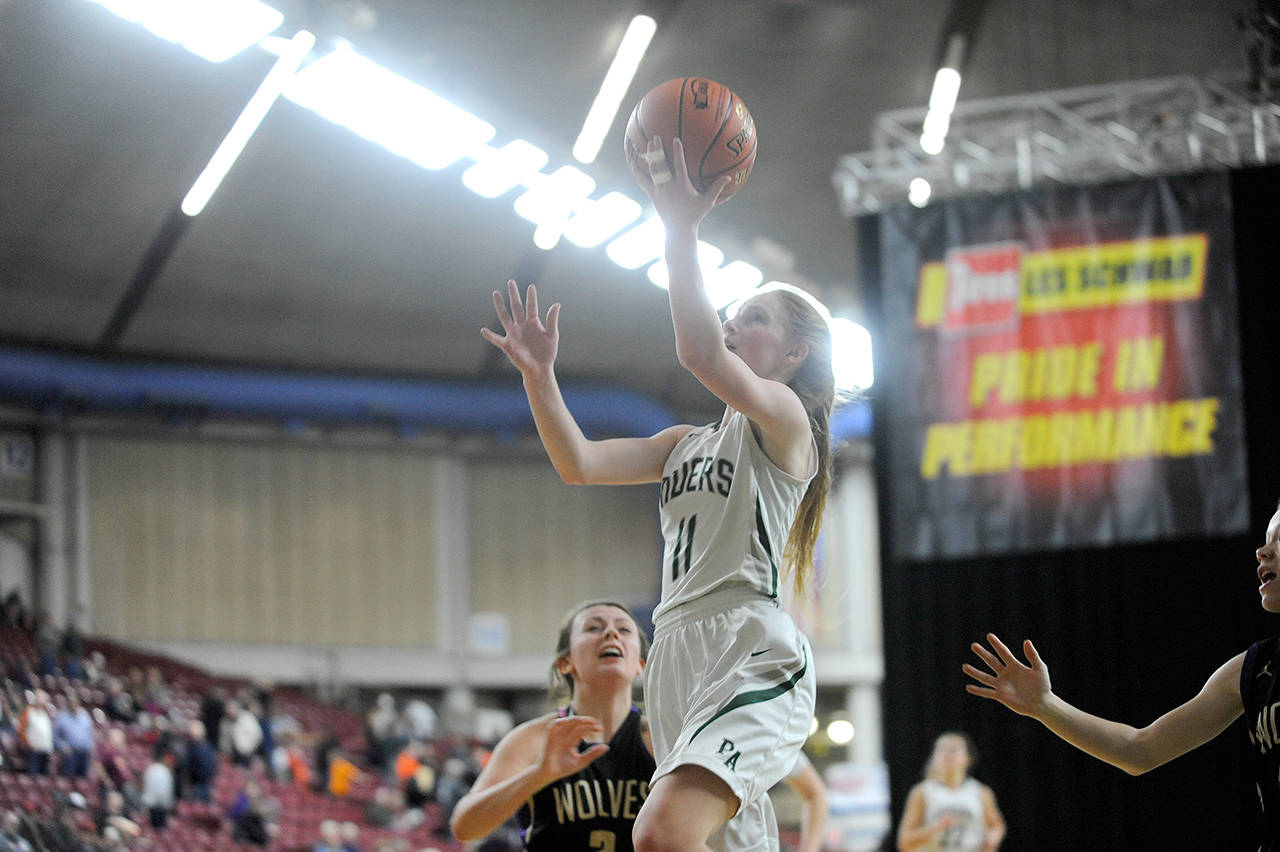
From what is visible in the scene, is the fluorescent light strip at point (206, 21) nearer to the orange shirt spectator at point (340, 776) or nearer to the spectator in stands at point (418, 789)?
the orange shirt spectator at point (340, 776)

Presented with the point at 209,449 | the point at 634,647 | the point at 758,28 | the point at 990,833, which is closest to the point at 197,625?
the point at 209,449

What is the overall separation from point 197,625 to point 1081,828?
14.7 m

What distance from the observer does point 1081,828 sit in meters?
9.60

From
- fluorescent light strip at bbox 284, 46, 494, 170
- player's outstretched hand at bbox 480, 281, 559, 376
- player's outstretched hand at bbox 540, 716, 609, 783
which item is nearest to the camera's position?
player's outstretched hand at bbox 480, 281, 559, 376

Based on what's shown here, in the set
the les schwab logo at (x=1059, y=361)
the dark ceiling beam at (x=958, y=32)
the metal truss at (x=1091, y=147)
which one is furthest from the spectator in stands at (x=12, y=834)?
the dark ceiling beam at (x=958, y=32)

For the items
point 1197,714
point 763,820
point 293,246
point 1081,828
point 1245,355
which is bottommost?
point 1081,828

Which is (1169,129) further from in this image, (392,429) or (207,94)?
(392,429)

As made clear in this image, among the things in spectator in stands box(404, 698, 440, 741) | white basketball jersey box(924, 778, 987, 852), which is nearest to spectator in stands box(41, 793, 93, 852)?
white basketball jersey box(924, 778, 987, 852)

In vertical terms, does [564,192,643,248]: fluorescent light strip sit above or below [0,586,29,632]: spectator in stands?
above

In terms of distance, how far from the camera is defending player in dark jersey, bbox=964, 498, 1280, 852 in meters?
2.86

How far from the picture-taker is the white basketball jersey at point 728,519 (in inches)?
125

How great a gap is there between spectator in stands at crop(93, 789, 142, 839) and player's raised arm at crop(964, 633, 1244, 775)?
34.5ft

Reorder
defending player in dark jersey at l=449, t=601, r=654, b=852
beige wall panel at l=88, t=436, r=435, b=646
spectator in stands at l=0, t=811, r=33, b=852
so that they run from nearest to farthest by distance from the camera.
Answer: defending player in dark jersey at l=449, t=601, r=654, b=852
spectator in stands at l=0, t=811, r=33, b=852
beige wall panel at l=88, t=436, r=435, b=646

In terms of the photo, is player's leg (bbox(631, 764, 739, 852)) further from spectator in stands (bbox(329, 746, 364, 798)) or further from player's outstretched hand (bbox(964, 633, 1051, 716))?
spectator in stands (bbox(329, 746, 364, 798))
